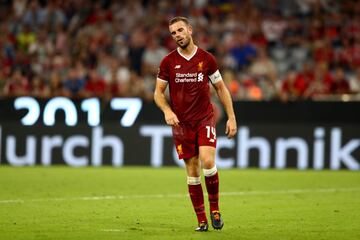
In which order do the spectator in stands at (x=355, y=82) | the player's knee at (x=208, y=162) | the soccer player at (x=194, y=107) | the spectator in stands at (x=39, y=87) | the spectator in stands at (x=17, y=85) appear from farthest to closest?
the spectator in stands at (x=17, y=85)
the spectator in stands at (x=355, y=82)
the spectator in stands at (x=39, y=87)
the soccer player at (x=194, y=107)
the player's knee at (x=208, y=162)

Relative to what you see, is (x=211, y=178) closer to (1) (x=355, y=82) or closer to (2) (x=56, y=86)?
(2) (x=56, y=86)

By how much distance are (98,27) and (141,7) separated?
145cm

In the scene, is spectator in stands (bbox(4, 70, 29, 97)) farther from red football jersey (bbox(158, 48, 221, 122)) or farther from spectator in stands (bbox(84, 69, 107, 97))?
red football jersey (bbox(158, 48, 221, 122))

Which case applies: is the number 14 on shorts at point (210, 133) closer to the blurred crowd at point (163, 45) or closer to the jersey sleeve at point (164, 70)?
the jersey sleeve at point (164, 70)

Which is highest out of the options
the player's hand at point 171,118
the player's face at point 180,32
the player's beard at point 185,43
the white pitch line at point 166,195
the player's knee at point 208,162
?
the player's face at point 180,32

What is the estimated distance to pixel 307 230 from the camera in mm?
9648

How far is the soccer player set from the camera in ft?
31.7

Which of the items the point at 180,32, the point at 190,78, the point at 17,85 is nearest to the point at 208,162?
the point at 190,78

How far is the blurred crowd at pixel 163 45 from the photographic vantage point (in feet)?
68.5

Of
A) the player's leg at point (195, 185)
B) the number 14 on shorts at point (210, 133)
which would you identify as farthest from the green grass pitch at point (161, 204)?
the number 14 on shorts at point (210, 133)

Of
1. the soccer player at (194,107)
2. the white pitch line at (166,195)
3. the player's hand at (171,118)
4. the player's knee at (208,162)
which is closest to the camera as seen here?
the player's hand at (171,118)

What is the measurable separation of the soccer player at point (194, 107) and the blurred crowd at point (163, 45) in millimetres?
10146

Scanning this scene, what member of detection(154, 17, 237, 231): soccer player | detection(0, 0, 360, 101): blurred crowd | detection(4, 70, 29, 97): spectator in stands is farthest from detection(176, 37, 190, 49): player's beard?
detection(4, 70, 29, 97): spectator in stands

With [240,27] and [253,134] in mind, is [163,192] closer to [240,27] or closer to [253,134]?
[253,134]
